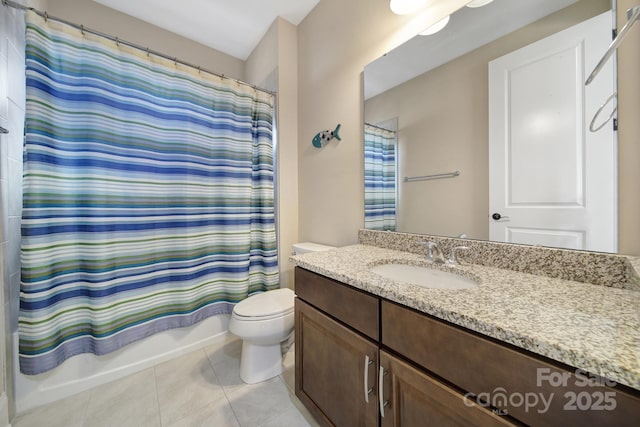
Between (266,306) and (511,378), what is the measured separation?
1.22 meters

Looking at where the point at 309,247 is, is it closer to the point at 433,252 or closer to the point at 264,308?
the point at 264,308

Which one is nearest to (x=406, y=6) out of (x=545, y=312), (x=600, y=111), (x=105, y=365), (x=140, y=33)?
(x=600, y=111)

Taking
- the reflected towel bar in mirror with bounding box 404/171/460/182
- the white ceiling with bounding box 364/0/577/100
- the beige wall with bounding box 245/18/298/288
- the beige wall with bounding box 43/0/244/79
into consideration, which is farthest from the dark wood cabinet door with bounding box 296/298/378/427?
the beige wall with bounding box 43/0/244/79

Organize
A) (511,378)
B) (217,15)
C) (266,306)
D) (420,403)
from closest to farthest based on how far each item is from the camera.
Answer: (511,378) → (420,403) → (266,306) → (217,15)

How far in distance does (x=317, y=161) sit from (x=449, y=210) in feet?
3.44

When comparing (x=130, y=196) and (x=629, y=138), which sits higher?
(x=629, y=138)

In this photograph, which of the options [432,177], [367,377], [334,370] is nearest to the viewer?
[367,377]

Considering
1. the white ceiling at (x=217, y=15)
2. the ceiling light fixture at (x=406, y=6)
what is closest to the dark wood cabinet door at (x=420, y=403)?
the ceiling light fixture at (x=406, y=6)

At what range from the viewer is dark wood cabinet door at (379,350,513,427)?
55cm

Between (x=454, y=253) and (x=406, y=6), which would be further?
(x=406, y=6)

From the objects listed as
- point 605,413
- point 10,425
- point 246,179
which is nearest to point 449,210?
point 605,413

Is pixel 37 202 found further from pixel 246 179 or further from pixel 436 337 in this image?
pixel 436 337

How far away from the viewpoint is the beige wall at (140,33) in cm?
173

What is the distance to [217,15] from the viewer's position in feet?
6.29
